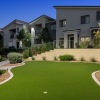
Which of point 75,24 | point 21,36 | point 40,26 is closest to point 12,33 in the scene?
point 21,36

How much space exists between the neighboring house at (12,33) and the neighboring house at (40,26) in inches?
268

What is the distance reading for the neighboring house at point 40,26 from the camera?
146 ft

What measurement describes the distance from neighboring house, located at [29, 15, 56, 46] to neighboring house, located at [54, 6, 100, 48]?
4.05m

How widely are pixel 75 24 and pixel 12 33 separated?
26.8m

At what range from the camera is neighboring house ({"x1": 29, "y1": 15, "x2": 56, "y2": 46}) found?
44.4 meters

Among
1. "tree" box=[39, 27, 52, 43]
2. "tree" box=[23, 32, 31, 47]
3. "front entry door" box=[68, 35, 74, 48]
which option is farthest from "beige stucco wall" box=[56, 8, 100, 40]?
"tree" box=[23, 32, 31, 47]

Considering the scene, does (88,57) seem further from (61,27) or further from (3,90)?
(3,90)

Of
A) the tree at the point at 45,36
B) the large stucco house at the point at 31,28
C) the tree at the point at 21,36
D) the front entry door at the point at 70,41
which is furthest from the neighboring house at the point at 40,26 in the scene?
the front entry door at the point at 70,41

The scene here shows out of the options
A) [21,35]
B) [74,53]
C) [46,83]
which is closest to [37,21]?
[21,35]

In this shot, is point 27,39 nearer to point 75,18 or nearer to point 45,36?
point 45,36

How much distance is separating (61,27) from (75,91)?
30.4 metres

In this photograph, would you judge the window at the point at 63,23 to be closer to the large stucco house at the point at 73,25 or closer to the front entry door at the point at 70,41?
the large stucco house at the point at 73,25

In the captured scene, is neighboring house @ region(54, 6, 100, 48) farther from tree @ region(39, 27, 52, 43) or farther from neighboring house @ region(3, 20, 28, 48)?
neighboring house @ region(3, 20, 28, 48)

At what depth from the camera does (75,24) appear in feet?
121
